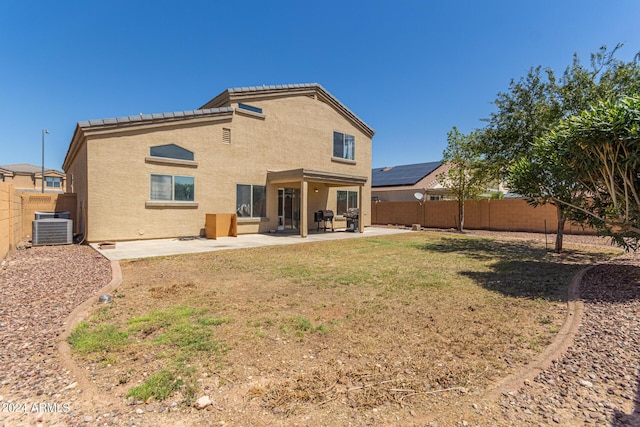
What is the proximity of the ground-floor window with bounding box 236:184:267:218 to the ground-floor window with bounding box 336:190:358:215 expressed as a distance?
5.32 metres

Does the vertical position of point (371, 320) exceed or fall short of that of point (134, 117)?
it falls short

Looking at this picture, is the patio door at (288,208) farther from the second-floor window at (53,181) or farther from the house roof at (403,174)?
the second-floor window at (53,181)

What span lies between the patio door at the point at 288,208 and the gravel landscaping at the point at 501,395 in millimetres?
12042


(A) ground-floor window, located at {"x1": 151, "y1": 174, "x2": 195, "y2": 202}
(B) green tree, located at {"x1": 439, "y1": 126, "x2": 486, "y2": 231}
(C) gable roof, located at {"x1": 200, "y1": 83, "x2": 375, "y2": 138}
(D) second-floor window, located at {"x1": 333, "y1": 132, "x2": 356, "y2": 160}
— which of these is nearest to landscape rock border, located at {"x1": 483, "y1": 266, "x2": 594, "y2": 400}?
(A) ground-floor window, located at {"x1": 151, "y1": 174, "x2": 195, "y2": 202}

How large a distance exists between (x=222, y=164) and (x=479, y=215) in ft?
54.0

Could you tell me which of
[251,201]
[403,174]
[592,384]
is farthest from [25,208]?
[403,174]

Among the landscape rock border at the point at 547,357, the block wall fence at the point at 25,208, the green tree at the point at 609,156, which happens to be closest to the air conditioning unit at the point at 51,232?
the block wall fence at the point at 25,208

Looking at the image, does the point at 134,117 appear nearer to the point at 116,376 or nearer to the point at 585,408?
the point at 116,376

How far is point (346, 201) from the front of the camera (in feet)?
65.7

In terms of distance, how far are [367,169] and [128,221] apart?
46.8 feet

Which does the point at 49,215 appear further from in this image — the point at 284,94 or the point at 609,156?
the point at 609,156

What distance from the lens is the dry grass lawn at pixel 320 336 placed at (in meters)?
2.70

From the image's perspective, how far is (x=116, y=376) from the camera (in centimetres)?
295

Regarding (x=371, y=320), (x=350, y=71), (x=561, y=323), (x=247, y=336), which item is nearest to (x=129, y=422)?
(x=247, y=336)
